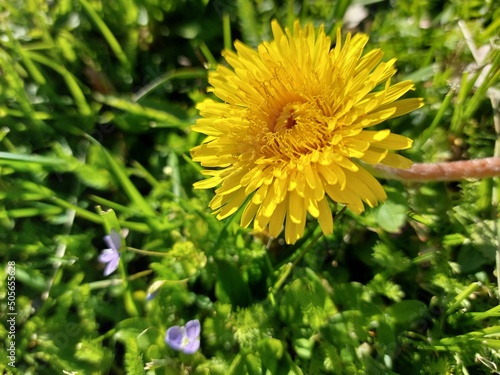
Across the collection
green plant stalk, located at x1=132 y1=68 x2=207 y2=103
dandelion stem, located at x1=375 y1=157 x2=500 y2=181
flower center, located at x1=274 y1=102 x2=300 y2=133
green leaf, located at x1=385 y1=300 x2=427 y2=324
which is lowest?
green leaf, located at x1=385 y1=300 x2=427 y2=324

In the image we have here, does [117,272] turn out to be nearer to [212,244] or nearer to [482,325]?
[212,244]

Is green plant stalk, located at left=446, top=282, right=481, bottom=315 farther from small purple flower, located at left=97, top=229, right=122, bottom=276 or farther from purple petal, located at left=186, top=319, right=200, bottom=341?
small purple flower, located at left=97, top=229, right=122, bottom=276

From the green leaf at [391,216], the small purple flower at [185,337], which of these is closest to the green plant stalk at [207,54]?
the green leaf at [391,216]

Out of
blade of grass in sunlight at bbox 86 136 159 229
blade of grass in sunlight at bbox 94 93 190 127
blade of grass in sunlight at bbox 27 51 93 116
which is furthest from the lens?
blade of grass in sunlight at bbox 27 51 93 116

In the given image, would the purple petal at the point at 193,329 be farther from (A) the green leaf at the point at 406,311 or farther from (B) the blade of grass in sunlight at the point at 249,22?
(B) the blade of grass in sunlight at the point at 249,22

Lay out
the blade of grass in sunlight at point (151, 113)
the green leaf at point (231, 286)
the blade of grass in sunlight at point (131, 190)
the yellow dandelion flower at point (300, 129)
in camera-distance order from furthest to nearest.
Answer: the blade of grass in sunlight at point (151, 113), the blade of grass in sunlight at point (131, 190), the green leaf at point (231, 286), the yellow dandelion flower at point (300, 129)

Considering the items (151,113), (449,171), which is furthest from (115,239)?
(449,171)

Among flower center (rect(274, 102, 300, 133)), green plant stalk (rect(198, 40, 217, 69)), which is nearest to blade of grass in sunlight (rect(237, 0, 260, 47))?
green plant stalk (rect(198, 40, 217, 69))

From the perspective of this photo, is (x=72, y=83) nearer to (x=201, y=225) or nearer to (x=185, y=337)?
(x=201, y=225)
